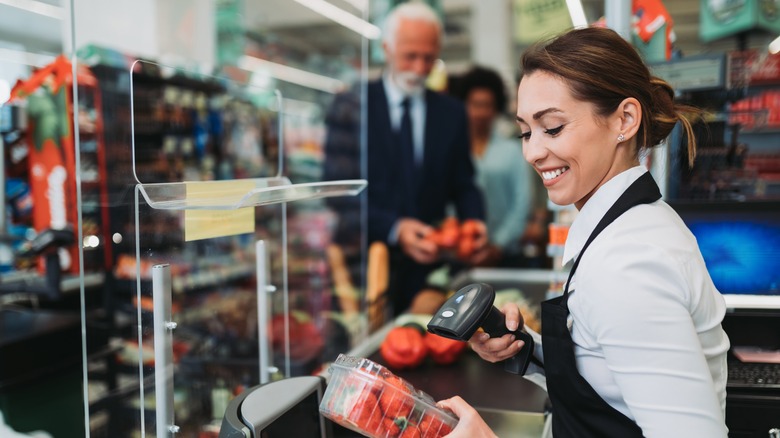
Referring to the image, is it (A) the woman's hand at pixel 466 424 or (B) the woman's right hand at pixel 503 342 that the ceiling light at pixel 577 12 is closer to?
(B) the woman's right hand at pixel 503 342

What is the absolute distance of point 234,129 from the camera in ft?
11.0

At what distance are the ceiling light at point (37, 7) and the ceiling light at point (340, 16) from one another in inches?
40.1

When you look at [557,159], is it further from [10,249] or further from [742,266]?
[10,249]

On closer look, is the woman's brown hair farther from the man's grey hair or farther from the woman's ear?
the man's grey hair

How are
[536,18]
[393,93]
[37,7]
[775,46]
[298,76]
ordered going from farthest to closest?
[536,18] → [393,93] → [298,76] → [37,7] → [775,46]

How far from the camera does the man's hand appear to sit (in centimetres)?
300

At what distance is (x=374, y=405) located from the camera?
103 centimetres

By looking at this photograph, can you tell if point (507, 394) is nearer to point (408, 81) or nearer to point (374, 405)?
point (374, 405)

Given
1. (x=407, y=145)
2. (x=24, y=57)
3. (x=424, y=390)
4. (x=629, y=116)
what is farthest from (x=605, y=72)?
(x=24, y=57)

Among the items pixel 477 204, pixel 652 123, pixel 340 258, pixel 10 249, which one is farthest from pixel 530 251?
pixel 652 123

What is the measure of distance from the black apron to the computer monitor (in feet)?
2.64

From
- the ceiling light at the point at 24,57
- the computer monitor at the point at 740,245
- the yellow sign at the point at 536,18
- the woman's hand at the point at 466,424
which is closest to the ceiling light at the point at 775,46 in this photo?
the computer monitor at the point at 740,245

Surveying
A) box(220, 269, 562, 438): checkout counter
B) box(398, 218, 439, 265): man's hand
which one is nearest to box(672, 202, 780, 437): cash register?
box(220, 269, 562, 438): checkout counter

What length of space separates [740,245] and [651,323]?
108 cm
